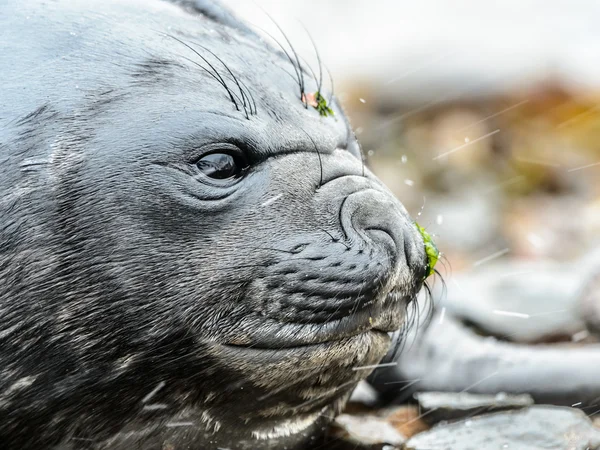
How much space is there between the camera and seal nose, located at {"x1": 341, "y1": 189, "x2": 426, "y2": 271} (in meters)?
3.19

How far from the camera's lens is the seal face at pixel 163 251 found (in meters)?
2.99

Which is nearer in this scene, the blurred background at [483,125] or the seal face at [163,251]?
the seal face at [163,251]

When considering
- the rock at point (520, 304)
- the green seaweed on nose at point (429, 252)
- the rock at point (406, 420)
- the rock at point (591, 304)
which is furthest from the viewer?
the rock at point (520, 304)

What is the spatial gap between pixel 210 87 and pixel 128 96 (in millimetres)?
280

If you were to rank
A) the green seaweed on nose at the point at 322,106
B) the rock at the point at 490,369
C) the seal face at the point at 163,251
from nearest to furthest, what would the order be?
the seal face at the point at 163,251 < the green seaweed on nose at the point at 322,106 < the rock at the point at 490,369

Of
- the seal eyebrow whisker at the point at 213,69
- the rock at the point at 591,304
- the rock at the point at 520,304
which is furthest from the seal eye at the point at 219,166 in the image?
the rock at the point at 591,304

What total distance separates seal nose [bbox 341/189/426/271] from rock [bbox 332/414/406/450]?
976mm

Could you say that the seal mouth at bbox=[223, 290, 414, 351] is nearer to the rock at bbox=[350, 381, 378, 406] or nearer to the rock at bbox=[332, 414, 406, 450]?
the rock at bbox=[332, 414, 406, 450]

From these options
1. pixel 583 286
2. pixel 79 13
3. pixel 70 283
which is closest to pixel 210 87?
pixel 79 13

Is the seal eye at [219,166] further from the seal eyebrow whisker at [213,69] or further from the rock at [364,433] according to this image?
the rock at [364,433]

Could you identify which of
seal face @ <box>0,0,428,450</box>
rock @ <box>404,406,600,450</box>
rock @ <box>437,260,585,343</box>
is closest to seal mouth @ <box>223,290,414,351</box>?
seal face @ <box>0,0,428,450</box>

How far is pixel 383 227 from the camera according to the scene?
3246 mm

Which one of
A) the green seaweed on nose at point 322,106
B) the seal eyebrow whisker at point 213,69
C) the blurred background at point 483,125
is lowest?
the blurred background at point 483,125

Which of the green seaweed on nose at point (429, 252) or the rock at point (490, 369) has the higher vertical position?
the green seaweed on nose at point (429, 252)
